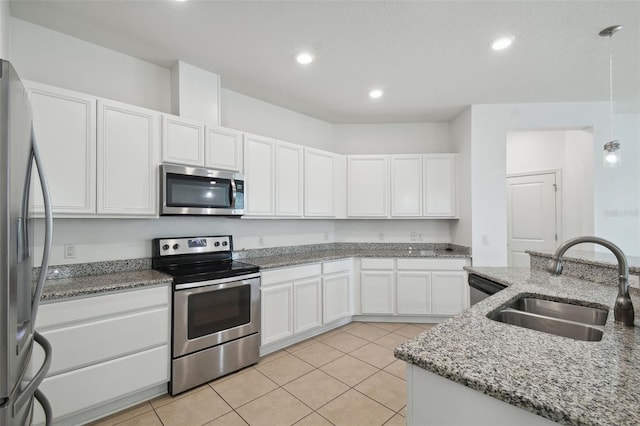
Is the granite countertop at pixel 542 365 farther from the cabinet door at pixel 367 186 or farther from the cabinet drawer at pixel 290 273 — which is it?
the cabinet door at pixel 367 186

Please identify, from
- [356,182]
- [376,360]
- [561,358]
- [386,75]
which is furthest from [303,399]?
[386,75]

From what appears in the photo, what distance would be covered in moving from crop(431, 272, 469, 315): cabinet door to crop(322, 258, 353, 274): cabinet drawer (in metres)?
1.07

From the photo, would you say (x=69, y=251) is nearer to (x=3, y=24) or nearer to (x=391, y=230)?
(x=3, y=24)

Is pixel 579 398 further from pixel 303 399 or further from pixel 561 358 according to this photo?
pixel 303 399

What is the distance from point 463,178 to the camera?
3.81 m

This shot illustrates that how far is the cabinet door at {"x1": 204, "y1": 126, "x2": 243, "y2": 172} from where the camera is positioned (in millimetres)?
2691

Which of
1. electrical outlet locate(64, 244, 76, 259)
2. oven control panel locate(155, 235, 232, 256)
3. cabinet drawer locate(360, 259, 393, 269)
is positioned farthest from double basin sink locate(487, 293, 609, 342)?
electrical outlet locate(64, 244, 76, 259)

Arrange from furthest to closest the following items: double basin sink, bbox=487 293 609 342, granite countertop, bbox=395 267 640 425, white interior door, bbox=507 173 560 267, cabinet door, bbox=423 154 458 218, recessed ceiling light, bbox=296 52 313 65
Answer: white interior door, bbox=507 173 560 267
cabinet door, bbox=423 154 458 218
recessed ceiling light, bbox=296 52 313 65
double basin sink, bbox=487 293 609 342
granite countertop, bbox=395 267 640 425

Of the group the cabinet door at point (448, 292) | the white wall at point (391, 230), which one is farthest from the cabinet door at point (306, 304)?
the cabinet door at point (448, 292)

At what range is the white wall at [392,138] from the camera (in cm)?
431

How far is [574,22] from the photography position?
6.79ft

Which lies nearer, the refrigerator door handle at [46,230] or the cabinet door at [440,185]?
the refrigerator door handle at [46,230]

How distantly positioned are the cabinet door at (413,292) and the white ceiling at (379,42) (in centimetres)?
222

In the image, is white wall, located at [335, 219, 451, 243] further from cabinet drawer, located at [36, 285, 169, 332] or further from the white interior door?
cabinet drawer, located at [36, 285, 169, 332]
